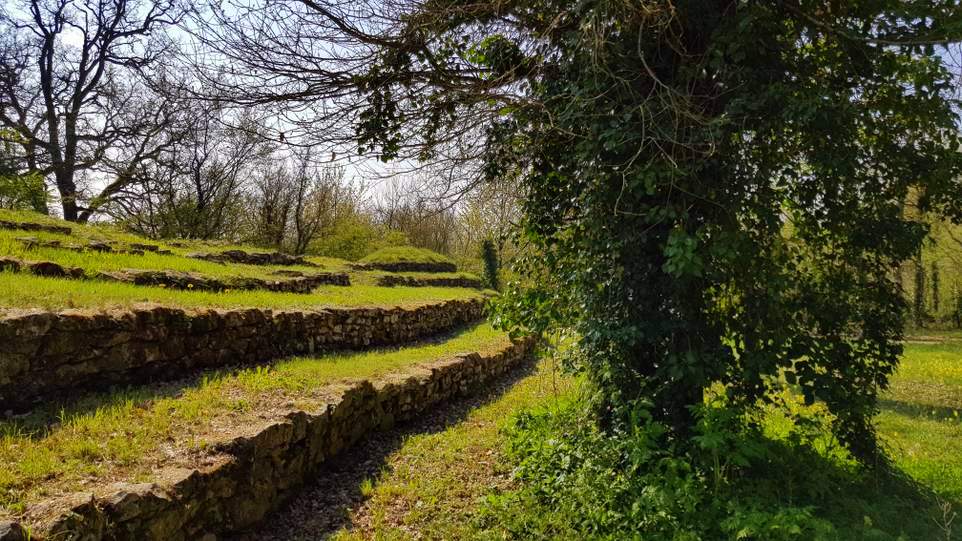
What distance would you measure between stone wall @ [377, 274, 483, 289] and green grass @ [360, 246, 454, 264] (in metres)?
2.18

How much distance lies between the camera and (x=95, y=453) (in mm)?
3613

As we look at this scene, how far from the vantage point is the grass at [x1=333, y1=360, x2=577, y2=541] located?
4.13m

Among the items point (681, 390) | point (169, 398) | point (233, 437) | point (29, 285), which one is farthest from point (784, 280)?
point (29, 285)

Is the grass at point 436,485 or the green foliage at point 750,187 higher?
the green foliage at point 750,187

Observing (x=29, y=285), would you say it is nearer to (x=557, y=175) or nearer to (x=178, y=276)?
(x=178, y=276)

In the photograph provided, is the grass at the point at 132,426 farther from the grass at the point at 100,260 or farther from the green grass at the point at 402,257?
the green grass at the point at 402,257

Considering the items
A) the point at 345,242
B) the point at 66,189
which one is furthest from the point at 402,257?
the point at 66,189

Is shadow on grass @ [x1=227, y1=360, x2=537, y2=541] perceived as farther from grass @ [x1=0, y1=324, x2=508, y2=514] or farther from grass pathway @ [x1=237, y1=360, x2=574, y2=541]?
Result: grass @ [x1=0, y1=324, x2=508, y2=514]

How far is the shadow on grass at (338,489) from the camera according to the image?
13.9ft

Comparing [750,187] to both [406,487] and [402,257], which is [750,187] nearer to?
[406,487]

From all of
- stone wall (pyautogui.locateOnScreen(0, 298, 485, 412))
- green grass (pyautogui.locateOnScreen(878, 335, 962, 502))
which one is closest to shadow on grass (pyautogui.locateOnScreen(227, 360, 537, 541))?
stone wall (pyautogui.locateOnScreen(0, 298, 485, 412))

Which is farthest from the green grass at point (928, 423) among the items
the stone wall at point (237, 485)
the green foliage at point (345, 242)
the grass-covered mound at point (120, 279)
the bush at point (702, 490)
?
the green foliage at point (345, 242)

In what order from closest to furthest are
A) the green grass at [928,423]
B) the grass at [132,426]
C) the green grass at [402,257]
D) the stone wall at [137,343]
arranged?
1. the grass at [132,426]
2. the stone wall at [137,343]
3. the green grass at [928,423]
4. the green grass at [402,257]

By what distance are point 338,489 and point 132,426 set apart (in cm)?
203
